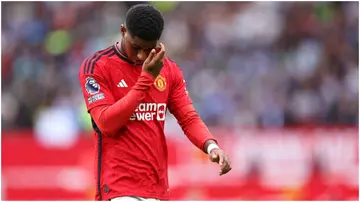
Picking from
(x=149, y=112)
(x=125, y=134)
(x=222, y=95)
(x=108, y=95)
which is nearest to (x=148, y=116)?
(x=149, y=112)

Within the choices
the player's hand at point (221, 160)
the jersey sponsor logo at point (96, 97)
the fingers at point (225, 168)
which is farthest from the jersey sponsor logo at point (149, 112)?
the fingers at point (225, 168)

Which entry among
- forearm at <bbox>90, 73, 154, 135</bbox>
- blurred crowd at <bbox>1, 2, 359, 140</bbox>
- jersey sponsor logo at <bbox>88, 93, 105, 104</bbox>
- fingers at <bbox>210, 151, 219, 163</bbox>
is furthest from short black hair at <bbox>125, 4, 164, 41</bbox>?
blurred crowd at <bbox>1, 2, 359, 140</bbox>

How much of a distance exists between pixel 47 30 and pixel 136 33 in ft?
38.4

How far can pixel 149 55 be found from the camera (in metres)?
6.30

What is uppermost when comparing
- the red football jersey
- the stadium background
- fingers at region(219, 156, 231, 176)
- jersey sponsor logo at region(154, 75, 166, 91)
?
the stadium background

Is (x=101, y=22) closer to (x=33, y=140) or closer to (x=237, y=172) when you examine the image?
(x=33, y=140)

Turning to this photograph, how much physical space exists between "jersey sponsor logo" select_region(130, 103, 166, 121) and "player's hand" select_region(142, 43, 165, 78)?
0.36 m

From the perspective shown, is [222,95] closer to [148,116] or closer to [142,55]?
[148,116]

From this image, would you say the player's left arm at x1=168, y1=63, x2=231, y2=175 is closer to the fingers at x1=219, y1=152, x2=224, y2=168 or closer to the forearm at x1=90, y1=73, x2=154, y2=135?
the fingers at x1=219, y1=152, x2=224, y2=168

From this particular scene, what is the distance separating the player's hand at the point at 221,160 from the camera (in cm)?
641

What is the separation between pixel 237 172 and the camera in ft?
46.8

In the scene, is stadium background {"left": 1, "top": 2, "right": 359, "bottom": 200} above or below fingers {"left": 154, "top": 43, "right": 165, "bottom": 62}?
above

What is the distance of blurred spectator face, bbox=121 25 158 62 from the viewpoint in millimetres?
6383

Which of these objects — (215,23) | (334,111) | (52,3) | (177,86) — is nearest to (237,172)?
(334,111)
